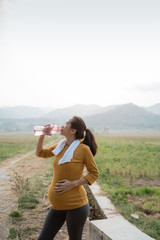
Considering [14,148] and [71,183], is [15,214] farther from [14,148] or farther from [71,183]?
[14,148]

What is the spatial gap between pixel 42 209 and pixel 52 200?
302cm

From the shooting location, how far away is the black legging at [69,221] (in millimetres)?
2482

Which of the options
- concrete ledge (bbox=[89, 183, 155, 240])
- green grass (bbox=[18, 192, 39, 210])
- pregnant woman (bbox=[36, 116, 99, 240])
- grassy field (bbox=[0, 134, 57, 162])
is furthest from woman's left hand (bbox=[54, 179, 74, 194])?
grassy field (bbox=[0, 134, 57, 162])

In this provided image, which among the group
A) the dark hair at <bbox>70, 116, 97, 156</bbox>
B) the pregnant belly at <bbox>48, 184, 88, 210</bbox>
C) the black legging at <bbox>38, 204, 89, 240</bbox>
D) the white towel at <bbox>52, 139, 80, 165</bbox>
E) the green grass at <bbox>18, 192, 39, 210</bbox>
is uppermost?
the dark hair at <bbox>70, 116, 97, 156</bbox>

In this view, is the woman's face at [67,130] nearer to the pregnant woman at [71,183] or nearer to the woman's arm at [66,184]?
the pregnant woman at [71,183]

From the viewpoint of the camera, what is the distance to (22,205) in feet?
18.0

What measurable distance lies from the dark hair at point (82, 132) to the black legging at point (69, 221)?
0.66 metres

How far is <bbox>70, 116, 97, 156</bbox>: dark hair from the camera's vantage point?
2.61 meters

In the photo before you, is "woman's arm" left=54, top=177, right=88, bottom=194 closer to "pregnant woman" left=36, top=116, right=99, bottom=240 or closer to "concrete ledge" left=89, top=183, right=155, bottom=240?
"pregnant woman" left=36, top=116, right=99, bottom=240

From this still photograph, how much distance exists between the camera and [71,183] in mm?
2445

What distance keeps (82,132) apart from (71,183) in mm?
562

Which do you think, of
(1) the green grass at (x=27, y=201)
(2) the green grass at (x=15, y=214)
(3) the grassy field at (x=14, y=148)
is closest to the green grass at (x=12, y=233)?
(2) the green grass at (x=15, y=214)

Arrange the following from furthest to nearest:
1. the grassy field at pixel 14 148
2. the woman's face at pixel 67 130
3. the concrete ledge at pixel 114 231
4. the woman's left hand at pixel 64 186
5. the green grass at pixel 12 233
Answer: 1. the grassy field at pixel 14 148
2. the green grass at pixel 12 233
3. the concrete ledge at pixel 114 231
4. the woman's face at pixel 67 130
5. the woman's left hand at pixel 64 186

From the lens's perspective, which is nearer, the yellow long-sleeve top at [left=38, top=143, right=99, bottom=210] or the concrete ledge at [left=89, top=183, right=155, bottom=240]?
the yellow long-sleeve top at [left=38, top=143, right=99, bottom=210]
